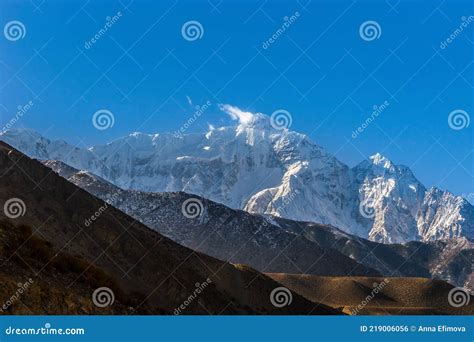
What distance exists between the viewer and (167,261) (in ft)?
Result: 327

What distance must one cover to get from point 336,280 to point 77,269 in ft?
521
